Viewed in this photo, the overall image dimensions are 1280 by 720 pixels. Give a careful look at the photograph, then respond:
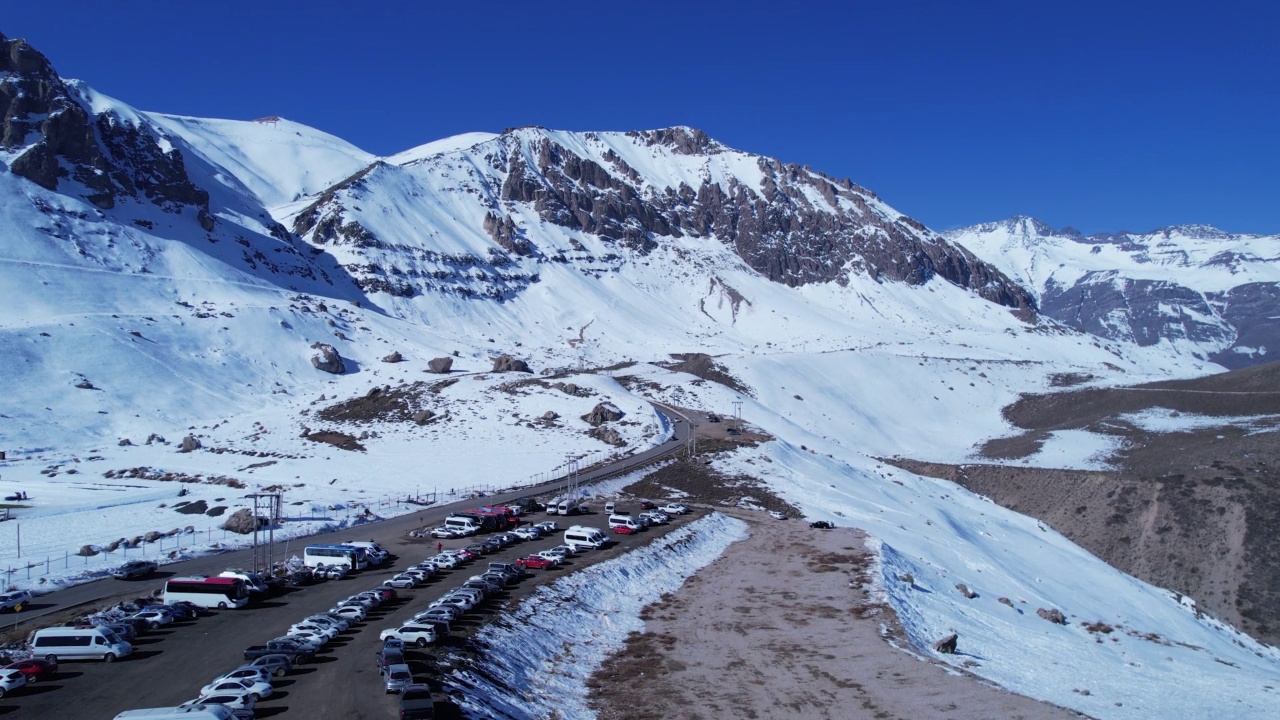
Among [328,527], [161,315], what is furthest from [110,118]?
[328,527]

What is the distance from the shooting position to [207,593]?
24.5 metres

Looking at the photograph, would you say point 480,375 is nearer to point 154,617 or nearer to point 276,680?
point 154,617

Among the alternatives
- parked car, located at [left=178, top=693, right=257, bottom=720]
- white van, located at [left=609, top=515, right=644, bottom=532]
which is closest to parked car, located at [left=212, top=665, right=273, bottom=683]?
parked car, located at [left=178, top=693, right=257, bottom=720]

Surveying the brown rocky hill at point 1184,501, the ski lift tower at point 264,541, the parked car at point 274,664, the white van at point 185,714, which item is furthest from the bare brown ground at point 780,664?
the brown rocky hill at point 1184,501

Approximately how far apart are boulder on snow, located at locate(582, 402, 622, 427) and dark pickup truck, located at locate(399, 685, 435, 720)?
53.6 meters

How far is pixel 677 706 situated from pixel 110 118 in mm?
150791

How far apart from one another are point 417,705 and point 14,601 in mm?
18762

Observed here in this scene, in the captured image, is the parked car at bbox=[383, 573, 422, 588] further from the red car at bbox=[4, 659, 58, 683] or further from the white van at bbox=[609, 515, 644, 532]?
the white van at bbox=[609, 515, 644, 532]

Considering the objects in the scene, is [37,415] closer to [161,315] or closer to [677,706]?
[161,315]

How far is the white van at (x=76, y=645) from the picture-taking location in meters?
18.6

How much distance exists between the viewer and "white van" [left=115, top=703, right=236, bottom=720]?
13914mm

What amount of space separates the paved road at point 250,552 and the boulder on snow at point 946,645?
23513mm

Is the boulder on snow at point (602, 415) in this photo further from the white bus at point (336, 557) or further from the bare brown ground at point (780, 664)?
the white bus at point (336, 557)

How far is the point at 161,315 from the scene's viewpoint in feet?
314
